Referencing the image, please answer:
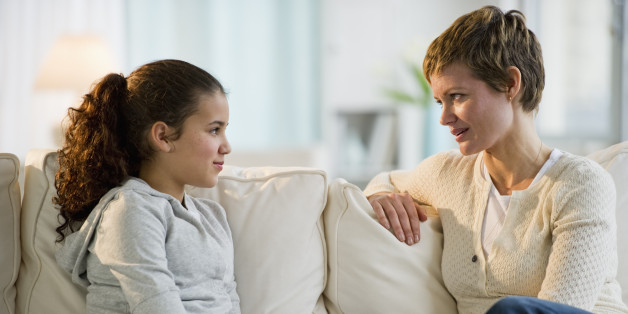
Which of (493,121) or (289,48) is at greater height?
(289,48)

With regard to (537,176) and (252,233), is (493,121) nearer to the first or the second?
(537,176)

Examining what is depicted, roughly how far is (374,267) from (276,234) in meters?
0.25

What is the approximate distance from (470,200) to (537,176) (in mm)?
173

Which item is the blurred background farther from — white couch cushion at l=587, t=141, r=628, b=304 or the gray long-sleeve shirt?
the gray long-sleeve shirt

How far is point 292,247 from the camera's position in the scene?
64.2 inches

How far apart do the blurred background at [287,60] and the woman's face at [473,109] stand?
3204 millimetres

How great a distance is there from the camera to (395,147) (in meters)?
5.21

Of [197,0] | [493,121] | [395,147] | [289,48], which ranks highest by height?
[197,0]

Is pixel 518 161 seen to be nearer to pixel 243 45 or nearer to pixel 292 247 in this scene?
pixel 292 247

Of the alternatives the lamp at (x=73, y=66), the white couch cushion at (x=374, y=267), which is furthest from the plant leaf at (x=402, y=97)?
the white couch cushion at (x=374, y=267)

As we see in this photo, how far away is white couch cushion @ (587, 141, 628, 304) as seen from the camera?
5.54 ft

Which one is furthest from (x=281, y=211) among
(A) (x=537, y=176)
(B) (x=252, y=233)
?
(A) (x=537, y=176)

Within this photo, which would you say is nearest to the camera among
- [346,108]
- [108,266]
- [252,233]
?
[108,266]

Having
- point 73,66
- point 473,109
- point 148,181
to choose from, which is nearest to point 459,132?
point 473,109
